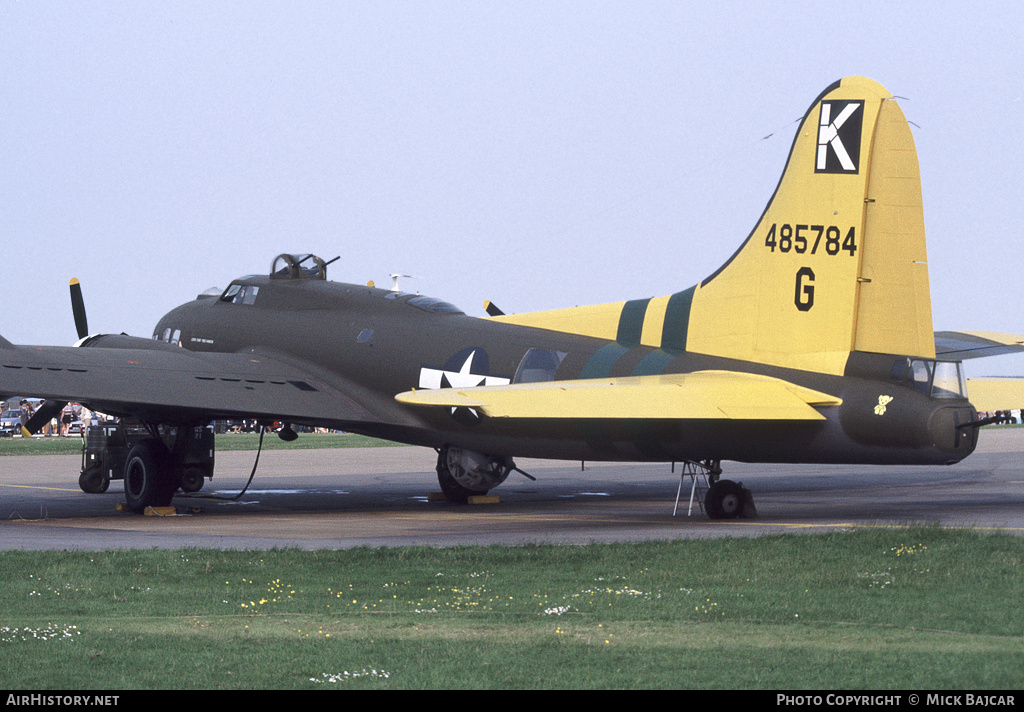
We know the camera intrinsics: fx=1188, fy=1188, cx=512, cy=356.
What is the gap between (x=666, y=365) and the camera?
21.5m

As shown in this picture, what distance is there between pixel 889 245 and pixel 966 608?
893 centimetres

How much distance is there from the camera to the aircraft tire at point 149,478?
84.4ft

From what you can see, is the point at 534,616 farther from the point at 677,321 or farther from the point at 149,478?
the point at 149,478

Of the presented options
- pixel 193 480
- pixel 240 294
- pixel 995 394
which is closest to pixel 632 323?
pixel 995 394

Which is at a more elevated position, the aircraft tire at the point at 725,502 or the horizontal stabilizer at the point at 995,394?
the horizontal stabilizer at the point at 995,394

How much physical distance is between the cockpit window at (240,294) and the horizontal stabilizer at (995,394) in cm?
1694

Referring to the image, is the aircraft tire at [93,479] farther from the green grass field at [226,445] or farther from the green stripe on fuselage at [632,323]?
the green grass field at [226,445]

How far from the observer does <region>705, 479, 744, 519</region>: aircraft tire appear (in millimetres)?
21812

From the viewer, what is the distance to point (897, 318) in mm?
19391

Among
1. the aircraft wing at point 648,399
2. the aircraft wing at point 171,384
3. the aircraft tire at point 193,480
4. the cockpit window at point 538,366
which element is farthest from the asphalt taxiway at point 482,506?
the cockpit window at point 538,366

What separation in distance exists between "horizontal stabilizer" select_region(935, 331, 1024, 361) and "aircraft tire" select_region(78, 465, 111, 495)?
2093 cm

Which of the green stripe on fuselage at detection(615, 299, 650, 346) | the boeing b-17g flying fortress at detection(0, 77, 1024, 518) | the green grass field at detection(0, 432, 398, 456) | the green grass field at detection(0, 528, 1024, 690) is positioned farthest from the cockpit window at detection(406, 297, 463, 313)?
the green grass field at detection(0, 432, 398, 456)
